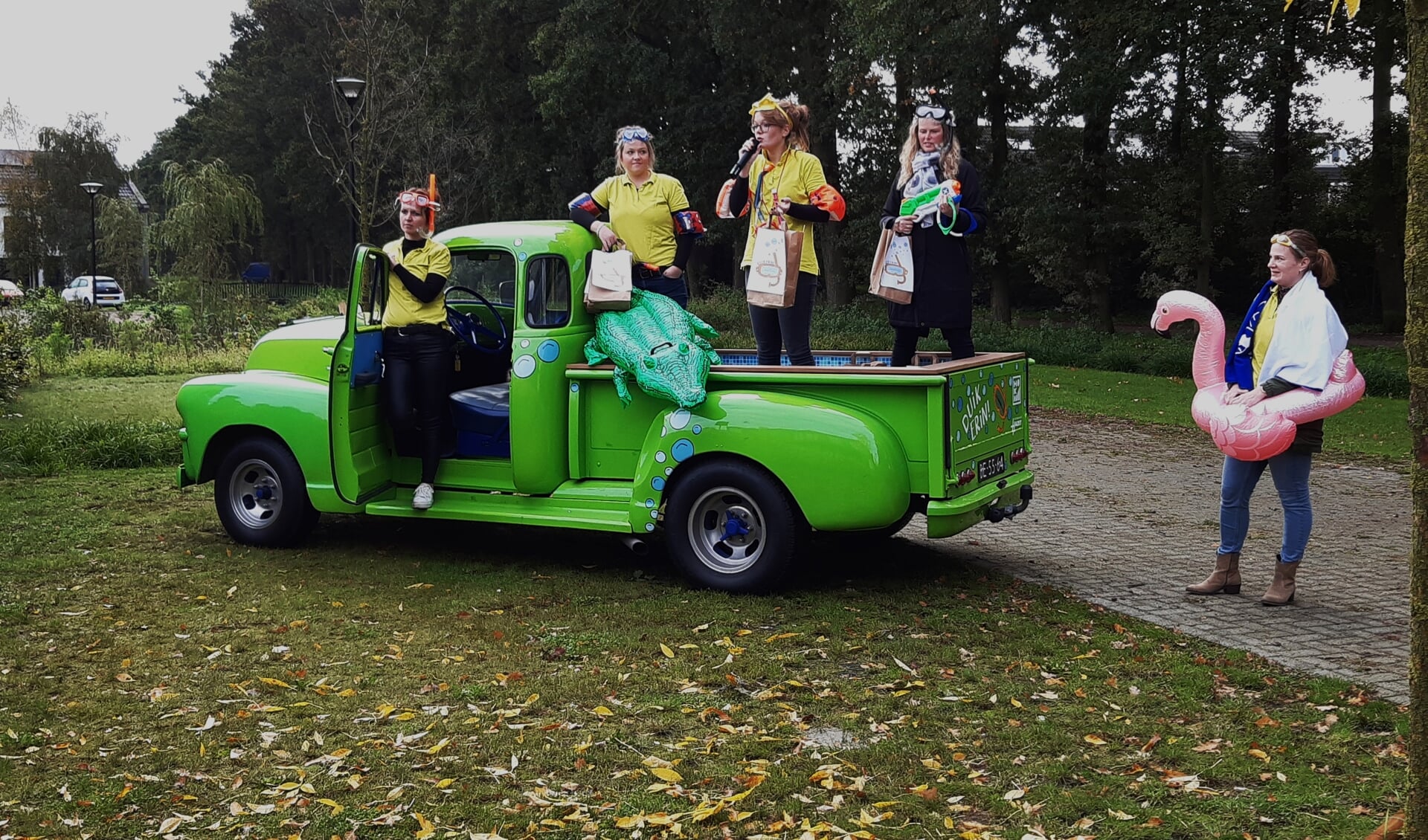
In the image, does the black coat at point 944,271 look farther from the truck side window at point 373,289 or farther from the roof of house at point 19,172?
the roof of house at point 19,172

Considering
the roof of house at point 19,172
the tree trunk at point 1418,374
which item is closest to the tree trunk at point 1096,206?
the tree trunk at point 1418,374

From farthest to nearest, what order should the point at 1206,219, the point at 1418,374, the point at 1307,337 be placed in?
the point at 1206,219 → the point at 1307,337 → the point at 1418,374

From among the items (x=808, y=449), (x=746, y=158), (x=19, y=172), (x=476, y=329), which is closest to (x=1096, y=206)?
(x=746, y=158)

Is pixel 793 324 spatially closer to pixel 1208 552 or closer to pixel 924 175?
pixel 924 175

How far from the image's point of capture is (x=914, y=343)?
747 cm

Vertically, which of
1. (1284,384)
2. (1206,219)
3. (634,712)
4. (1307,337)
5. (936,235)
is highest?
(1206,219)

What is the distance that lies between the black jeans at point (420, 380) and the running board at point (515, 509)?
0.68 ft

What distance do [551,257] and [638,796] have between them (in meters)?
3.88

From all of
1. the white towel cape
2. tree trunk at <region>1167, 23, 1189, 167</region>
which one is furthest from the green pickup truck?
tree trunk at <region>1167, 23, 1189, 167</region>

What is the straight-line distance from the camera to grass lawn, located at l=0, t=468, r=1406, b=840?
3934 millimetres

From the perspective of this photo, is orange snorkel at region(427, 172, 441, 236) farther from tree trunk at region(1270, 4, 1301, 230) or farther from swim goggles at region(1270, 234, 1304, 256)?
tree trunk at region(1270, 4, 1301, 230)

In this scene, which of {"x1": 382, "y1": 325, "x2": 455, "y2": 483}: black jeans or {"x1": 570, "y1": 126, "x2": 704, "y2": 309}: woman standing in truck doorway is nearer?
{"x1": 382, "y1": 325, "x2": 455, "y2": 483}: black jeans

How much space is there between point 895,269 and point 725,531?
6.52 ft

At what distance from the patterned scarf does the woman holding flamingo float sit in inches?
62.9
